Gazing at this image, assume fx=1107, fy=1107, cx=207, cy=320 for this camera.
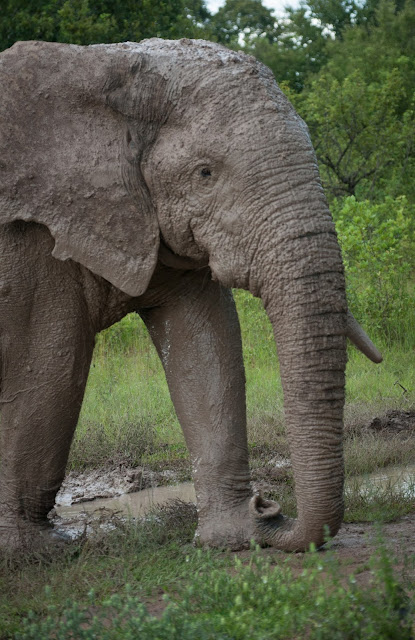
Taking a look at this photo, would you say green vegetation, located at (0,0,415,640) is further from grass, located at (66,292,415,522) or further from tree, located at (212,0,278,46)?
tree, located at (212,0,278,46)

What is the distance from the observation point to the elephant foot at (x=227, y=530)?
16.5ft

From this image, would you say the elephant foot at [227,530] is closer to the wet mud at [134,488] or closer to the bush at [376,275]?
the wet mud at [134,488]

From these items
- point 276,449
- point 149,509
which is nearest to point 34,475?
point 149,509

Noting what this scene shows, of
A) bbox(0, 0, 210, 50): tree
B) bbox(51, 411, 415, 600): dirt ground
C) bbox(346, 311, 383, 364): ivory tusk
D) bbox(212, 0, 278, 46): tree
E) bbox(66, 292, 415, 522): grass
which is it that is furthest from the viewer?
bbox(212, 0, 278, 46): tree

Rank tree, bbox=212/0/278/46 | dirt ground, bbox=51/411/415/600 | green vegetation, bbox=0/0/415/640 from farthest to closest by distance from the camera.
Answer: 1. tree, bbox=212/0/278/46
2. dirt ground, bbox=51/411/415/600
3. green vegetation, bbox=0/0/415/640

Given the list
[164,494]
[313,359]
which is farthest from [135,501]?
[313,359]

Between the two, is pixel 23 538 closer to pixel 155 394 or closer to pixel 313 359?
pixel 313 359

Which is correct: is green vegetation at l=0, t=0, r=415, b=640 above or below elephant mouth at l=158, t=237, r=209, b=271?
below

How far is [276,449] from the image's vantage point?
7324 mm

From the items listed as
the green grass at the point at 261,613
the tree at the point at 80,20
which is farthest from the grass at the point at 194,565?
the tree at the point at 80,20

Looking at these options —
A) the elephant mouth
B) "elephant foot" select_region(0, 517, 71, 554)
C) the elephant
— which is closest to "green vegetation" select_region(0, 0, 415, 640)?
"elephant foot" select_region(0, 517, 71, 554)

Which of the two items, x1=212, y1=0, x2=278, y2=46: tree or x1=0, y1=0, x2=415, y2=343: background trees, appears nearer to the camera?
x1=0, y1=0, x2=415, y2=343: background trees

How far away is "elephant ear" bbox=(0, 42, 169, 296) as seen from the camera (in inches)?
183

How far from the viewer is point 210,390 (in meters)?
5.22
